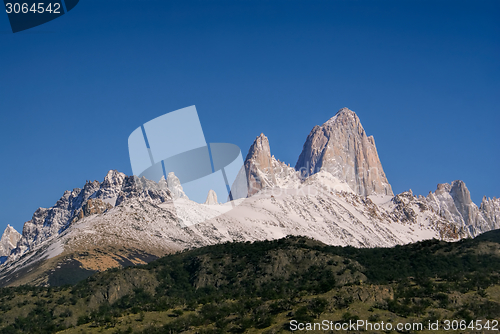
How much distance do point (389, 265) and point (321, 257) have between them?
16754mm

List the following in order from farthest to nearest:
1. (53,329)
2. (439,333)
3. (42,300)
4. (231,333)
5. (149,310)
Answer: (42,300) → (149,310) → (53,329) → (231,333) → (439,333)

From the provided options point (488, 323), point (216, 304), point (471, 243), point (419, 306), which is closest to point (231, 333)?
point (216, 304)

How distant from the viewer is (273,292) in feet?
322

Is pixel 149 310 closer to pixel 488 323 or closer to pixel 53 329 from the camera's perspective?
pixel 53 329

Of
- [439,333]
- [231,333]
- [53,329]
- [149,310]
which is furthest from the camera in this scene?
[149,310]

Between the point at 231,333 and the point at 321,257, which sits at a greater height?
the point at 321,257

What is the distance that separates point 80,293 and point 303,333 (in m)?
73.6

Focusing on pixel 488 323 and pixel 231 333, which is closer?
pixel 488 323

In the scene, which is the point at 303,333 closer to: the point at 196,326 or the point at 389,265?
the point at 196,326

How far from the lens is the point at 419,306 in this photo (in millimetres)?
72688

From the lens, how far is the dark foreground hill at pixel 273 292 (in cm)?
7206

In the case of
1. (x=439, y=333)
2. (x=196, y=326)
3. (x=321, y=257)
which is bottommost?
(x=439, y=333)

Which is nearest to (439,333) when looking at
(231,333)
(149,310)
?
(231,333)

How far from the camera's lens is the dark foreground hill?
236 feet
